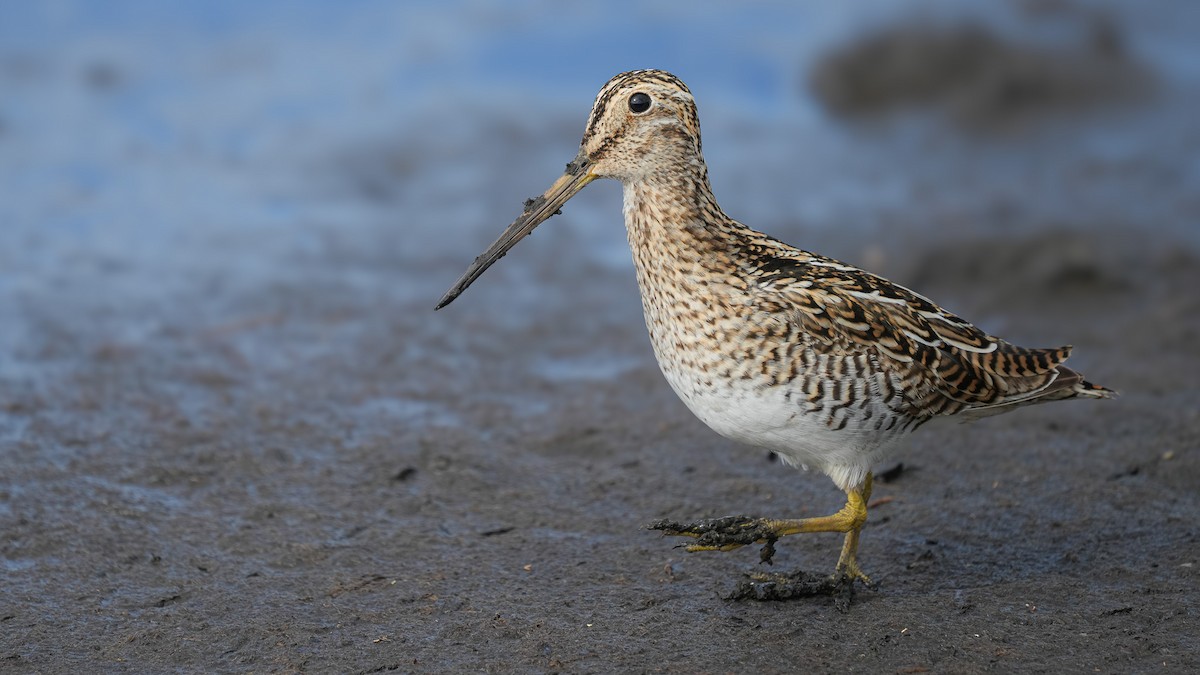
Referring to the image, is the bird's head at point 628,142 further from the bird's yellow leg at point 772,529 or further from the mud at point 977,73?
the mud at point 977,73

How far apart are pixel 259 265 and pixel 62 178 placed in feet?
8.66

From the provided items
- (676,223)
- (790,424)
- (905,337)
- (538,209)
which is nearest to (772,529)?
(790,424)

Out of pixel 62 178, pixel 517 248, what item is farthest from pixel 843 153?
pixel 62 178

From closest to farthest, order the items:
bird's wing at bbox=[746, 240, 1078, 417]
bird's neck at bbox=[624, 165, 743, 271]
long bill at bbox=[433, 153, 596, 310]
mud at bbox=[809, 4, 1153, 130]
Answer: bird's wing at bbox=[746, 240, 1078, 417], bird's neck at bbox=[624, 165, 743, 271], long bill at bbox=[433, 153, 596, 310], mud at bbox=[809, 4, 1153, 130]

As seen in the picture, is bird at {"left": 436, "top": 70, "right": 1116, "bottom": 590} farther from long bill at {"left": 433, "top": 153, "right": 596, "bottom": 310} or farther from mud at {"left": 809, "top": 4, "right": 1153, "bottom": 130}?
mud at {"left": 809, "top": 4, "right": 1153, "bottom": 130}

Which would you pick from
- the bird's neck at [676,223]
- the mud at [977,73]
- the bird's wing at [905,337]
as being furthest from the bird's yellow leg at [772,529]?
the mud at [977,73]

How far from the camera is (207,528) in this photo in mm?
6453

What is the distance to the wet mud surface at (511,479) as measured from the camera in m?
5.50

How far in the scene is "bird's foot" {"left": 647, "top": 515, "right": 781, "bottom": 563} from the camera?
575cm

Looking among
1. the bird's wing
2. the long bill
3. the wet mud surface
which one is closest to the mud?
the wet mud surface

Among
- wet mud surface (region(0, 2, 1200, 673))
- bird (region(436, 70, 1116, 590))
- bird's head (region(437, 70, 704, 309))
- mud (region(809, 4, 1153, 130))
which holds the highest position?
mud (region(809, 4, 1153, 130))

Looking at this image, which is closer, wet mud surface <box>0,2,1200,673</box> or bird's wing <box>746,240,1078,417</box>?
wet mud surface <box>0,2,1200,673</box>

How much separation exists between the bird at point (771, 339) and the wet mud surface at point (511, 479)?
0.56m

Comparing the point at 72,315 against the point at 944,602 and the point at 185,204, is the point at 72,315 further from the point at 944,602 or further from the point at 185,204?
the point at 944,602
